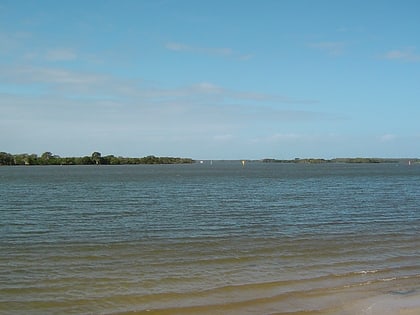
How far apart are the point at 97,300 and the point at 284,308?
4.35 m

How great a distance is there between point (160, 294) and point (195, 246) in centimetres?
654

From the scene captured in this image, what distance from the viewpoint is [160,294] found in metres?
11.9

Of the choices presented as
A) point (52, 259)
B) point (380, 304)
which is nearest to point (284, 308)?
point (380, 304)

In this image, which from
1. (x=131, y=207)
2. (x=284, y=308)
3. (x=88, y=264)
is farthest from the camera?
(x=131, y=207)

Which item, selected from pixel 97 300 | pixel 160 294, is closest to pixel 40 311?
pixel 97 300

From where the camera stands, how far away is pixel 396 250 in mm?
17609

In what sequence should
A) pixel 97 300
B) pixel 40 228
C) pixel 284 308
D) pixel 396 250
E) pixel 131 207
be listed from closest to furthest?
pixel 284 308
pixel 97 300
pixel 396 250
pixel 40 228
pixel 131 207

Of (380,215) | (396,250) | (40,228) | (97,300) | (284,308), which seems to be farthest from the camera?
(380,215)

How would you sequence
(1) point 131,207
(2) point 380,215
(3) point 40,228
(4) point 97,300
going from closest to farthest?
(4) point 97,300 < (3) point 40,228 < (2) point 380,215 < (1) point 131,207

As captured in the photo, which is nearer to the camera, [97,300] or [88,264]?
[97,300]

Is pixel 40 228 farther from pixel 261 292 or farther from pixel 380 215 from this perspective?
pixel 380 215

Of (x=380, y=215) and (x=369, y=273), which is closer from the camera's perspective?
(x=369, y=273)

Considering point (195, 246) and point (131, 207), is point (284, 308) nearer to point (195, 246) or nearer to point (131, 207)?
point (195, 246)

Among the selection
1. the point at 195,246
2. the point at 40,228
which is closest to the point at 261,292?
the point at 195,246
